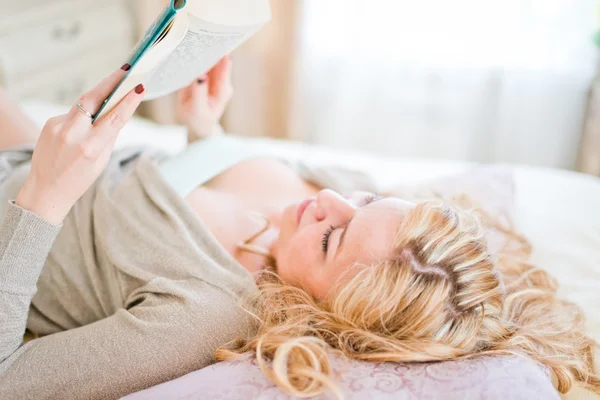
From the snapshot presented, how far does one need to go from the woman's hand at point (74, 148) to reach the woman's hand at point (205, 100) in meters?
0.50

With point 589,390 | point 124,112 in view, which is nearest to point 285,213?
point 124,112

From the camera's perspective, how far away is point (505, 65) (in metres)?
2.18

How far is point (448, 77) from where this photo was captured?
229 centimetres

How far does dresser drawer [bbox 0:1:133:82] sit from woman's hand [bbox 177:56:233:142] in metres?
1.04

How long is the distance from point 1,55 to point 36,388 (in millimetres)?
1528

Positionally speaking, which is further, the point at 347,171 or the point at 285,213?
the point at 347,171

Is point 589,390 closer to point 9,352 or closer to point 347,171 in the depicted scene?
point 347,171

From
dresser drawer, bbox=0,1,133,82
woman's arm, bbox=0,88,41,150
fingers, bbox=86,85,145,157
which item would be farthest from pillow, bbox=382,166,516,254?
dresser drawer, bbox=0,1,133,82

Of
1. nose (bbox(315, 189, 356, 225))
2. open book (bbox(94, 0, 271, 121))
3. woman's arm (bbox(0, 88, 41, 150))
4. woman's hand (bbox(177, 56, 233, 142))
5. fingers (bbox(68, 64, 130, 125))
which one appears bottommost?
nose (bbox(315, 189, 356, 225))

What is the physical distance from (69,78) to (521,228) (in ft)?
5.91

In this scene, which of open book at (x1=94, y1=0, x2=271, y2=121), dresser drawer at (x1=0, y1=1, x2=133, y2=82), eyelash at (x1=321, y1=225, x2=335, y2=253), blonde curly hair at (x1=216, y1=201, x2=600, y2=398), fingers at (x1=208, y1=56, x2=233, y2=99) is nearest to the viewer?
open book at (x1=94, y1=0, x2=271, y2=121)

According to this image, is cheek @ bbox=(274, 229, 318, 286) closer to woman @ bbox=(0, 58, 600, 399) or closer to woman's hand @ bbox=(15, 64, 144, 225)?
woman @ bbox=(0, 58, 600, 399)

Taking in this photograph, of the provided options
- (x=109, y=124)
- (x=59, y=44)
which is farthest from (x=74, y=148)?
(x=59, y=44)

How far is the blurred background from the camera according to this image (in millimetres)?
2113
